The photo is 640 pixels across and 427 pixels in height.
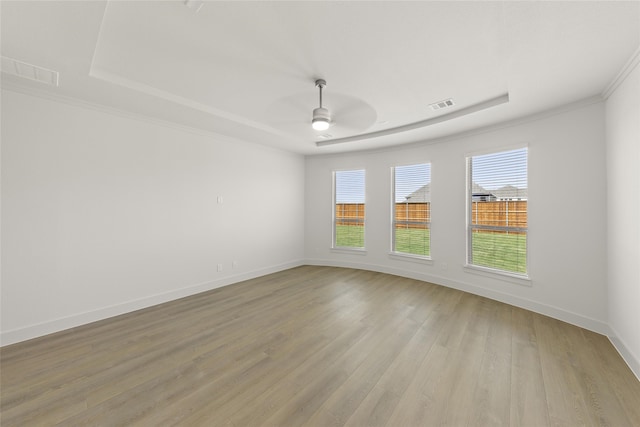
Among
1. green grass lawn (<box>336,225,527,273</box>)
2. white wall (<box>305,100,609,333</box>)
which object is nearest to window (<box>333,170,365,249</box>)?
green grass lawn (<box>336,225,527,273</box>)

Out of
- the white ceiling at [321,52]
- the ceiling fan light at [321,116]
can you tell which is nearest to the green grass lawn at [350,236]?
the white ceiling at [321,52]

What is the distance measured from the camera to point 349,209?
19.7 feet

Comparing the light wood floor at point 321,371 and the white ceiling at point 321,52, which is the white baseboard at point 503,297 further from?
the white ceiling at point 321,52

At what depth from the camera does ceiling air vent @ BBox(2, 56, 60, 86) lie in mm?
2242

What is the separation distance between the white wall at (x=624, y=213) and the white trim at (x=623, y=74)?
0.04ft

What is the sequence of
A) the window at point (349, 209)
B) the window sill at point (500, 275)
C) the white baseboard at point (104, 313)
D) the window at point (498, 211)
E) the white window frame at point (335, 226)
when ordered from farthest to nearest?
the window at point (349, 209), the white window frame at point (335, 226), the window at point (498, 211), the window sill at point (500, 275), the white baseboard at point (104, 313)

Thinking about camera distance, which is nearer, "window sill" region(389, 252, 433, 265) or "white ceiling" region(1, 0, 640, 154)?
"white ceiling" region(1, 0, 640, 154)

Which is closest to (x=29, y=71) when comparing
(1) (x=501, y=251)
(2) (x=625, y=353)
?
(1) (x=501, y=251)

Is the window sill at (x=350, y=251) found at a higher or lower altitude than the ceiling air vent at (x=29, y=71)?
lower

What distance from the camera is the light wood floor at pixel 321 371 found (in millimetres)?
1726

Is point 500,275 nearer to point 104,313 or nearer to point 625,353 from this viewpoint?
point 625,353

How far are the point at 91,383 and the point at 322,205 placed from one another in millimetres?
4838

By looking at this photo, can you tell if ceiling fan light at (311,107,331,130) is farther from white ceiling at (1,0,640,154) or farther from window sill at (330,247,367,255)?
window sill at (330,247,367,255)

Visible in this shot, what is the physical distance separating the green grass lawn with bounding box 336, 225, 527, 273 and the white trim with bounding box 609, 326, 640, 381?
1.09m
